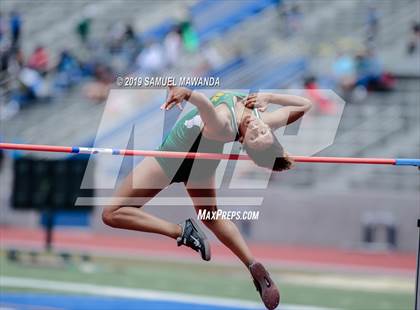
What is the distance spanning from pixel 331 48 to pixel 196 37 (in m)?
3.11

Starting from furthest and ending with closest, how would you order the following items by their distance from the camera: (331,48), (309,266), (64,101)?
(64,101)
(331,48)
(309,266)

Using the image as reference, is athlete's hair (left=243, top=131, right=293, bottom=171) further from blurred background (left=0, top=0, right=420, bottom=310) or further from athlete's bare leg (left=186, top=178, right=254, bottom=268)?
blurred background (left=0, top=0, right=420, bottom=310)

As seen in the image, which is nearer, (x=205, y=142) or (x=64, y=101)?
(x=205, y=142)

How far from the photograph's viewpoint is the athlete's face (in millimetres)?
7309

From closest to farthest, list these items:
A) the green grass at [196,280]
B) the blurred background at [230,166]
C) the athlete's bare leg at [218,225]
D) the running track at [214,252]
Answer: the athlete's bare leg at [218,225]
the green grass at [196,280]
the blurred background at [230,166]
the running track at [214,252]

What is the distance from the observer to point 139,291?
11914mm

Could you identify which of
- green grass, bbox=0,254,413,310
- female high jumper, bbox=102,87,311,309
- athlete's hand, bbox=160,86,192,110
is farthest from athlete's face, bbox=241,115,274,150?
green grass, bbox=0,254,413,310

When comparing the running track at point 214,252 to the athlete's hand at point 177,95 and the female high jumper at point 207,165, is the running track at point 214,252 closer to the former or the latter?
the female high jumper at point 207,165

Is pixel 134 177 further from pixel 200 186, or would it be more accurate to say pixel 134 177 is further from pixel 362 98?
pixel 362 98

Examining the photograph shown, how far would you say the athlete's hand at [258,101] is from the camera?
7.57 meters

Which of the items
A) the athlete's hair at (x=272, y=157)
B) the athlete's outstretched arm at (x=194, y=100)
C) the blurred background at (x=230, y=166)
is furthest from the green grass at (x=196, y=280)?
the athlete's outstretched arm at (x=194, y=100)

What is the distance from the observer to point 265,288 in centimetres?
772

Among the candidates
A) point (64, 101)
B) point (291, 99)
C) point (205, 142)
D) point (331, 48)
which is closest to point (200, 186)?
point (205, 142)

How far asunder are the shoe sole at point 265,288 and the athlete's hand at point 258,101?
46.0 inches
